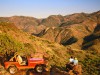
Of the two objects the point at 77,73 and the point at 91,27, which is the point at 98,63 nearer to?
the point at 77,73

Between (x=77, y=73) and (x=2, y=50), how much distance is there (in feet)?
38.7

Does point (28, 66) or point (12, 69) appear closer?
point (28, 66)

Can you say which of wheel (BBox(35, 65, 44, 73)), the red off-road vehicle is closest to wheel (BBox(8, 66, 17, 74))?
the red off-road vehicle

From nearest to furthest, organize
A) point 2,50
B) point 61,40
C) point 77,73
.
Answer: point 77,73 < point 2,50 < point 61,40

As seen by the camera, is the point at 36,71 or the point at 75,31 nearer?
the point at 36,71

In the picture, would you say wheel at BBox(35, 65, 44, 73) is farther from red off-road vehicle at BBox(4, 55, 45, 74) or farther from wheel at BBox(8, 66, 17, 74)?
wheel at BBox(8, 66, 17, 74)

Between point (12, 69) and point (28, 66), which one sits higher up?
point (28, 66)

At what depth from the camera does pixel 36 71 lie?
19531mm

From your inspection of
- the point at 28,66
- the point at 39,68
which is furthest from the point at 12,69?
the point at 39,68

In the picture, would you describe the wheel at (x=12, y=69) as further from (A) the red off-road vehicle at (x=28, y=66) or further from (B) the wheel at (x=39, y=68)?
(B) the wheel at (x=39, y=68)

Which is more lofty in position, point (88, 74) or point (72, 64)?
point (72, 64)

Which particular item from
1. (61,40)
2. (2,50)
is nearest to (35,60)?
(2,50)

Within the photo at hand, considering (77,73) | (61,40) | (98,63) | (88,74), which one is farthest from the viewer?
(61,40)

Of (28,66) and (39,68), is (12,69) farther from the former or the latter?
(39,68)
